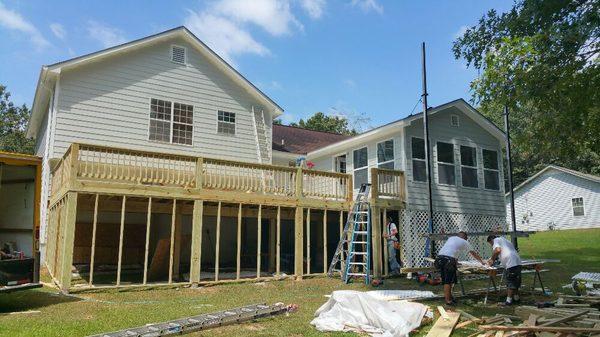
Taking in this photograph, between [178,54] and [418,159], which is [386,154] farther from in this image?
[178,54]

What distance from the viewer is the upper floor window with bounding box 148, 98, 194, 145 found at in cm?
1589

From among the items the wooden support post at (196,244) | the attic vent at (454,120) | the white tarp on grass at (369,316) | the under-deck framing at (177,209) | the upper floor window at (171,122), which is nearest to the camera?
the white tarp on grass at (369,316)

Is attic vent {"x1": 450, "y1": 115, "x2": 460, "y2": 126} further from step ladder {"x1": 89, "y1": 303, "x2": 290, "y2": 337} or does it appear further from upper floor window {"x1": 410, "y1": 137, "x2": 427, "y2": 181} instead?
step ladder {"x1": 89, "y1": 303, "x2": 290, "y2": 337}

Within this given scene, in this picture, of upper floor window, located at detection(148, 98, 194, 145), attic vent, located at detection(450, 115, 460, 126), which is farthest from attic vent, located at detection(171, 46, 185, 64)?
attic vent, located at detection(450, 115, 460, 126)

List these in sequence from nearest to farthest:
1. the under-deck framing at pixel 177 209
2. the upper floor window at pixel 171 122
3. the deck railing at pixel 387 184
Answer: the under-deck framing at pixel 177 209
the deck railing at pixel 387 184
the upper floor window at pixel 171 122

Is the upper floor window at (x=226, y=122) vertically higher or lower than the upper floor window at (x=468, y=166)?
higher

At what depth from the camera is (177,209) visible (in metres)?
13.2

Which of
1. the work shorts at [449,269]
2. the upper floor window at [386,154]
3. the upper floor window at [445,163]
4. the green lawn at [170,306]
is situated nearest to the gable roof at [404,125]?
the upper floor window at [386,154]

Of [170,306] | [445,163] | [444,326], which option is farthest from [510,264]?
[445,163]

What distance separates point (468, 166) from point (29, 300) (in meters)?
15.0

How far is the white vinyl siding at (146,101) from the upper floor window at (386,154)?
4.31 metres

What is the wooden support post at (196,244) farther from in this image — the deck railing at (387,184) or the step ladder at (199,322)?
the deck railing at (387,184)

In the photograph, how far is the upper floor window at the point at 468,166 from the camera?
17625 millimetres

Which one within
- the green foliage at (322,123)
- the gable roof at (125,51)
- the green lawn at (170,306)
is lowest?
the green lawn at (170,306)
